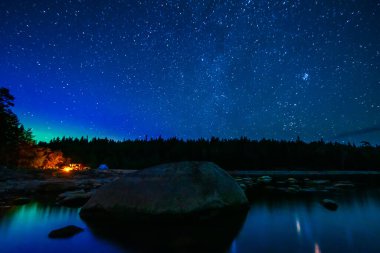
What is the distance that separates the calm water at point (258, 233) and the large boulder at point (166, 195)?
32.5 inches

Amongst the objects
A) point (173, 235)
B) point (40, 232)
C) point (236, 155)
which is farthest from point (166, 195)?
point (236, 155)

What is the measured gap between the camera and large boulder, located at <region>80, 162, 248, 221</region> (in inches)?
276

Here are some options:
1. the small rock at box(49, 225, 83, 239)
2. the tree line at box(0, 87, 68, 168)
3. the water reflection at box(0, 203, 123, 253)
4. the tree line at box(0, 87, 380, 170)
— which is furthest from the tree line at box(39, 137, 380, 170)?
the small rock at box(49, 225, 83, 239)

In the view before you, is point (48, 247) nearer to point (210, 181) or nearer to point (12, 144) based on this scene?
point (210, 181)

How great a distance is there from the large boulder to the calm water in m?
0.82

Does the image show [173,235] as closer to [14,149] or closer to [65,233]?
[65,233]

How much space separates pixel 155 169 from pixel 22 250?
4.46m

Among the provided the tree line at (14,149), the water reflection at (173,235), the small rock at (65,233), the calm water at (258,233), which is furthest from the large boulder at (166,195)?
the tree line at (14,149)

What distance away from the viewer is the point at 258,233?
618cm

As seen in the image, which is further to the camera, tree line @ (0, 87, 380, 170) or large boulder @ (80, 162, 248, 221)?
tree line @ (0, 87, 380, 170)

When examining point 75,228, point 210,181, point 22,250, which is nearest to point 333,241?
point 210,181

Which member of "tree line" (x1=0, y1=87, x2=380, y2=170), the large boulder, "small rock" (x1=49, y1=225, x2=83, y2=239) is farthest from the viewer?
"tree line" (x1=0, y1=87, x2=380, y2=170)

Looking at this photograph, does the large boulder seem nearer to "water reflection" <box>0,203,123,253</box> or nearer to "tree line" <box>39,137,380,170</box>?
"water reflection" <box>0,203,123,253</box>

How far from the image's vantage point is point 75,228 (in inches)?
242
